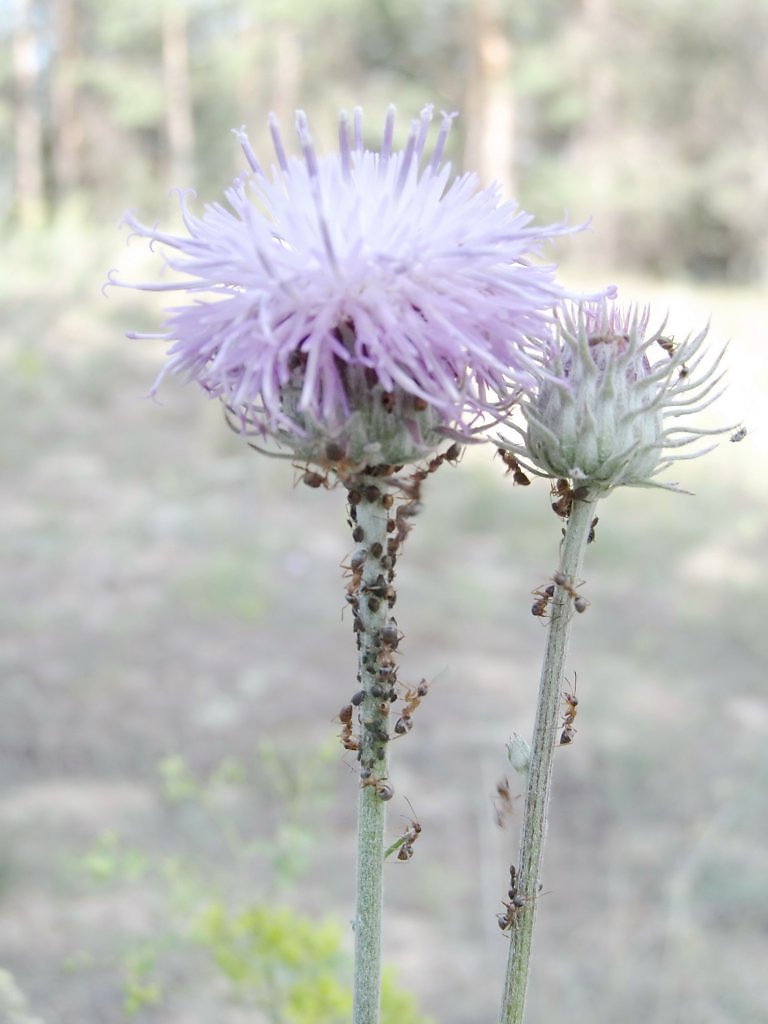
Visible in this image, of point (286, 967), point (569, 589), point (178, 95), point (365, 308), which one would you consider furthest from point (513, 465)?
point (178, 95)

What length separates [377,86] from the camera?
26.0 m

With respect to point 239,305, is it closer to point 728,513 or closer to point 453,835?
point 453,835

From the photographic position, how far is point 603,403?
142 centimetres

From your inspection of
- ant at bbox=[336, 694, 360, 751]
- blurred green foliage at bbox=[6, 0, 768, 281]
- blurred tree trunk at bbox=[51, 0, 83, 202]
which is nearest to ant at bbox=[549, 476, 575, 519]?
ant at bbox=[336, 694, 360, 751]

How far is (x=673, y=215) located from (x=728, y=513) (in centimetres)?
2138

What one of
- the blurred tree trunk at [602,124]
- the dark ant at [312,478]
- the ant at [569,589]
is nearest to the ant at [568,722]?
the ant at [569,589]

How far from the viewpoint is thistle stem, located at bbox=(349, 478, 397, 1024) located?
1.41 metres

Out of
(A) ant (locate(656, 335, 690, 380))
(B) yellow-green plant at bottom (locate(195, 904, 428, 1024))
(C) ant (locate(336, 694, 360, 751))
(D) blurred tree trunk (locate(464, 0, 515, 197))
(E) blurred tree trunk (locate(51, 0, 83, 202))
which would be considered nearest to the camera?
(A) ant (locate(656, 335, 690, 380))

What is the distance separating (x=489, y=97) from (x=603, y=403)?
56.2 ft

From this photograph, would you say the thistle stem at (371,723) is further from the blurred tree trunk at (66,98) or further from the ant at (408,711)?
the blurred tree trunk at (66,98)

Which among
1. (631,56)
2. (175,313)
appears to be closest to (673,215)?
(631,56)

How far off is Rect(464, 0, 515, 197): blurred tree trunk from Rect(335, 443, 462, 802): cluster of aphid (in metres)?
16.3

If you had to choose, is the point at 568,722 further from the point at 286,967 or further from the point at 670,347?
the point at 286,967

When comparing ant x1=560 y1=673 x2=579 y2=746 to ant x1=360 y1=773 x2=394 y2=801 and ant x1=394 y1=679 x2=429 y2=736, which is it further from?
ant x1=360 y1=773 x2=394 y2=801
